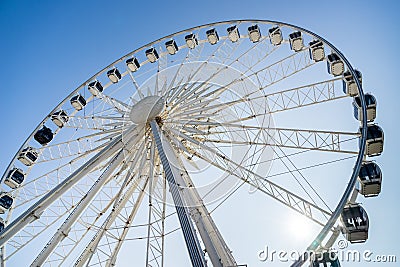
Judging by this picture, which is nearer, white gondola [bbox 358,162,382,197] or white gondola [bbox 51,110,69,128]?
white gondola [bbox 358,162,382,197]

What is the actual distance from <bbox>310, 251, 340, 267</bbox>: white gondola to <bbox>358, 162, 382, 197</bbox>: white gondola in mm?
3028

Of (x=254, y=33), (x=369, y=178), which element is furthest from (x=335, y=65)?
(x=369, y=178)

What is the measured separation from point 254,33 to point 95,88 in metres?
8.39

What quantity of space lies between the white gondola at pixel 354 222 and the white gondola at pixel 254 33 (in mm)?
10238

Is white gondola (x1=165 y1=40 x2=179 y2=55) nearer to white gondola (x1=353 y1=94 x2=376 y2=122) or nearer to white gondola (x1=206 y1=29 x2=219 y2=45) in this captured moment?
white gondola (x1=206 y1=29 x2=219 y2=45)

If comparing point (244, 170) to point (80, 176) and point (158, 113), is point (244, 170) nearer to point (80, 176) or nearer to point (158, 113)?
A: point (158, 113)

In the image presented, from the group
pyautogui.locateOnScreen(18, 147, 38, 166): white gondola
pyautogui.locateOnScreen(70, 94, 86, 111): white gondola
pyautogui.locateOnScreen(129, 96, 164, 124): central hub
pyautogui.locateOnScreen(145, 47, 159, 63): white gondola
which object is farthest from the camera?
pyautogui.locateOnScreen(145, 47, 159, 63): white gondola

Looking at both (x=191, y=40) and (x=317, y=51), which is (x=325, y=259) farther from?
(x=191, y=40)

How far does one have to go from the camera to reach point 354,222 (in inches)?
397

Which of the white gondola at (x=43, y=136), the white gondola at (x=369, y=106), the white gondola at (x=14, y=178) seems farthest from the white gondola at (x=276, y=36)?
the white gondola at (x=14, y=178)

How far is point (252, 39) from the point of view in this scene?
18047mm

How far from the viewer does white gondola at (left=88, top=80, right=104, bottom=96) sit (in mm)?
19109

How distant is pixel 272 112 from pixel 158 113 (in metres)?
4.29

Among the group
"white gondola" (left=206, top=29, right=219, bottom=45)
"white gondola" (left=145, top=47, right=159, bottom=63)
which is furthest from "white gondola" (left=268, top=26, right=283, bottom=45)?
"white gondola" (left=145, top=47, right=159, bottom=63)
